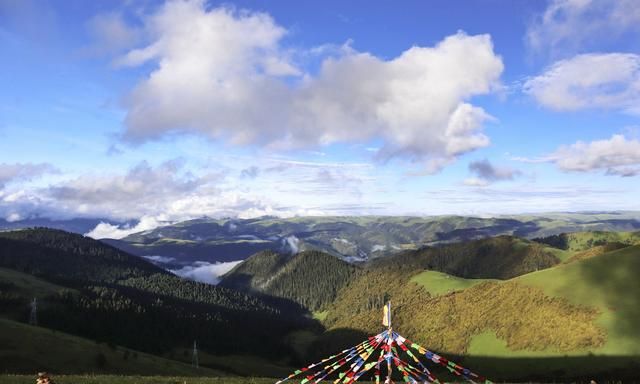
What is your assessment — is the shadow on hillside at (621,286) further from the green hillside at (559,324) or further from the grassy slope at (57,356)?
the grassy slope at (57,356)

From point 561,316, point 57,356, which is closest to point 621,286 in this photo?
point 561,316

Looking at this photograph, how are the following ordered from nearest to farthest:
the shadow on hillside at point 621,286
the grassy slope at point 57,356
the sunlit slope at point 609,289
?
the grassy slope at point 57,356 < the sunlit slope at point 609,289 < the shadow on hillside at point 621,286

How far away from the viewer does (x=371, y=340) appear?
73.3ft

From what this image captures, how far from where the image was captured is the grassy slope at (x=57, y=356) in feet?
268

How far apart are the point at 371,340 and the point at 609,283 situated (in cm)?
17521

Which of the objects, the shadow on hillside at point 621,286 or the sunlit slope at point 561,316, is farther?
the sunlit slope at point 561,316

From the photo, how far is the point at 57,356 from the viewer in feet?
288

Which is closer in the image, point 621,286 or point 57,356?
point 57,356

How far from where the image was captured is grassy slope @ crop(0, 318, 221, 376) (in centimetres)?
8169

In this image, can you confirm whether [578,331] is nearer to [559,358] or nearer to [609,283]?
[559,358]

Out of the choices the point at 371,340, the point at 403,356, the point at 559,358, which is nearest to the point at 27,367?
the point at 371,340

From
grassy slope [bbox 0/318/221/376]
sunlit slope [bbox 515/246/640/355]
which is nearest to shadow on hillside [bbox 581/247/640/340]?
sunlit slope [bbox 515/246/640/355]

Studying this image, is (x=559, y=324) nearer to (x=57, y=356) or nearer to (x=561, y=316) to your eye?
(x=561, y=316)

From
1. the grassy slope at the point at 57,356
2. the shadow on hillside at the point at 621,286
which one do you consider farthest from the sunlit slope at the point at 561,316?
the grassy slope at the point at 57,356
